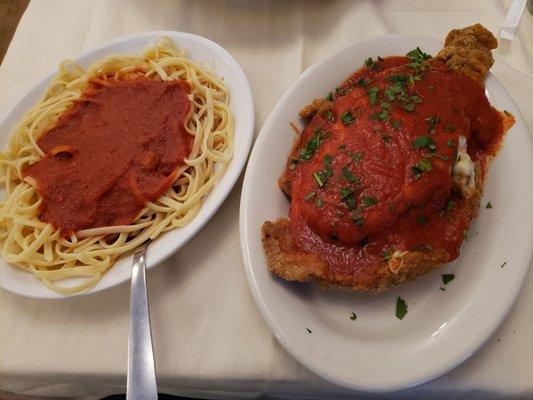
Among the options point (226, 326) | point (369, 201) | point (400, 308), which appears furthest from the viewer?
point (226, 326)

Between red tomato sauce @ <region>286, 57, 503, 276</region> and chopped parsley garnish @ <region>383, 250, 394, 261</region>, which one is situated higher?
red tomato sauce @ <region>286, 57, 503, 276</region>

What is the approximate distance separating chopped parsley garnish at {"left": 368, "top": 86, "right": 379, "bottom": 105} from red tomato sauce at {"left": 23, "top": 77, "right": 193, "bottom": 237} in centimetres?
82

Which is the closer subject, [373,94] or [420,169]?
[420,169]

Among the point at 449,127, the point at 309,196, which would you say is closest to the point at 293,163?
the point at 309,196

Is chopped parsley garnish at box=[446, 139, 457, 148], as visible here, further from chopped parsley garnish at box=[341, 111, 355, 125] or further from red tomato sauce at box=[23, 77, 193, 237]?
red tomato sauce at box=[23, 77, 193, 237]

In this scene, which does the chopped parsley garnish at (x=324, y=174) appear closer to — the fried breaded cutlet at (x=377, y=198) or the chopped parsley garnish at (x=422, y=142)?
the fried breaded cutlet at (x=377, y=198)

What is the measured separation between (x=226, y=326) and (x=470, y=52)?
1473 millimetres

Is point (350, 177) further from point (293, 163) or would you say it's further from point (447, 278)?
point (447, 278)

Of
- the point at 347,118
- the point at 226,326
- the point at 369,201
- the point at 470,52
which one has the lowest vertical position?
the point at 226,326

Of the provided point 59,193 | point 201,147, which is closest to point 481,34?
point 201,147

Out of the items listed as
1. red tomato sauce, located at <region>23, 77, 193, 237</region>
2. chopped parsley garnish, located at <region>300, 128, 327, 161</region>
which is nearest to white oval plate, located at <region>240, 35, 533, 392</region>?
chopped parsley garnish, located at <region>300, 128, 327, 161</region>

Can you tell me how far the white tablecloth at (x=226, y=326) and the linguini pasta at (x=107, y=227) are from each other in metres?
0.15

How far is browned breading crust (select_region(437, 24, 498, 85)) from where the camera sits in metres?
1.75

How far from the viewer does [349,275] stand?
146cm
